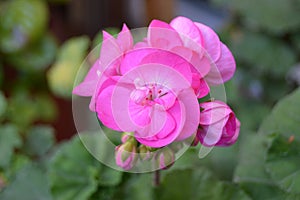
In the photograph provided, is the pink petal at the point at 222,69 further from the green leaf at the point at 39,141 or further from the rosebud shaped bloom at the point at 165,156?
the green leaf at the point at 39,141

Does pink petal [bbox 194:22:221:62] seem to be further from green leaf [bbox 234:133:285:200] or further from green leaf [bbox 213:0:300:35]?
green leaf [bbox 213:0:300:35]

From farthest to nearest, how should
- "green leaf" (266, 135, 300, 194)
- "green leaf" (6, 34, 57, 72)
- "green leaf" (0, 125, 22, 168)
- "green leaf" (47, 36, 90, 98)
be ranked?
"green leaf" (6, 34, 57, 72)
"green leaf" (47, 36, 90, 98)
"green leaf" (0, 125, 22, 168)
"green leaf" (266, 135, 300, 194)

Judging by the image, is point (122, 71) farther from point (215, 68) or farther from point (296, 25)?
point (296, 25)

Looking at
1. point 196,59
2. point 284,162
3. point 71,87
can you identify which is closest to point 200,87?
point 196,59

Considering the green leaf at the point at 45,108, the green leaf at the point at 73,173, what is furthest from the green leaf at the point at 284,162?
the green leaf at the point at 45,108

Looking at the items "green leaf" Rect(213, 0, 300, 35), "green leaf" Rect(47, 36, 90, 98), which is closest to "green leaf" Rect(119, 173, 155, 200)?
"green leaf" Rect(47, 36, 90, 98)

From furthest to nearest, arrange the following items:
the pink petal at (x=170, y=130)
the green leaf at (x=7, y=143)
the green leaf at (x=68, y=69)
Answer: the green leaf at (x=68, y=69) < the green leaf at (x=7, y=143) < the pink petal at (x=170, y=130)
